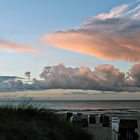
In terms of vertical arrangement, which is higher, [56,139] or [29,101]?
[29,101]

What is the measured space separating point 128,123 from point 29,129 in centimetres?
477

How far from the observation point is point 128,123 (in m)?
14.9

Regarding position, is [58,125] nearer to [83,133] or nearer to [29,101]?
[83,133]

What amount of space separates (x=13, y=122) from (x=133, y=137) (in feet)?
17.5

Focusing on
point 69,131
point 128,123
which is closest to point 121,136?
point 128,123

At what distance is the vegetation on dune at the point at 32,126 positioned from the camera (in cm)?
1077

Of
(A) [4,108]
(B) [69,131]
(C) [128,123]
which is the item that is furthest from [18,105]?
(C) [128,123]

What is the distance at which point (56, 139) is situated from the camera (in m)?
12.2

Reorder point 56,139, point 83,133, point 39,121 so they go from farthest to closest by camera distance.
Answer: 1. point 83,133
2. point 39,121
3. point 56,139

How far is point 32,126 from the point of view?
12.1 metres

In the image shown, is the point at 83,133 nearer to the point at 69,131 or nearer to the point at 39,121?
the point at 69,131

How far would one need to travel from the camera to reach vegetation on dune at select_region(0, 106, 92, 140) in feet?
35.3

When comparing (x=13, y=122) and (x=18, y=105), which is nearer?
(x=13, y=122)

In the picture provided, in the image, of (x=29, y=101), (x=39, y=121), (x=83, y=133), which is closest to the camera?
(x=39, y=121)
